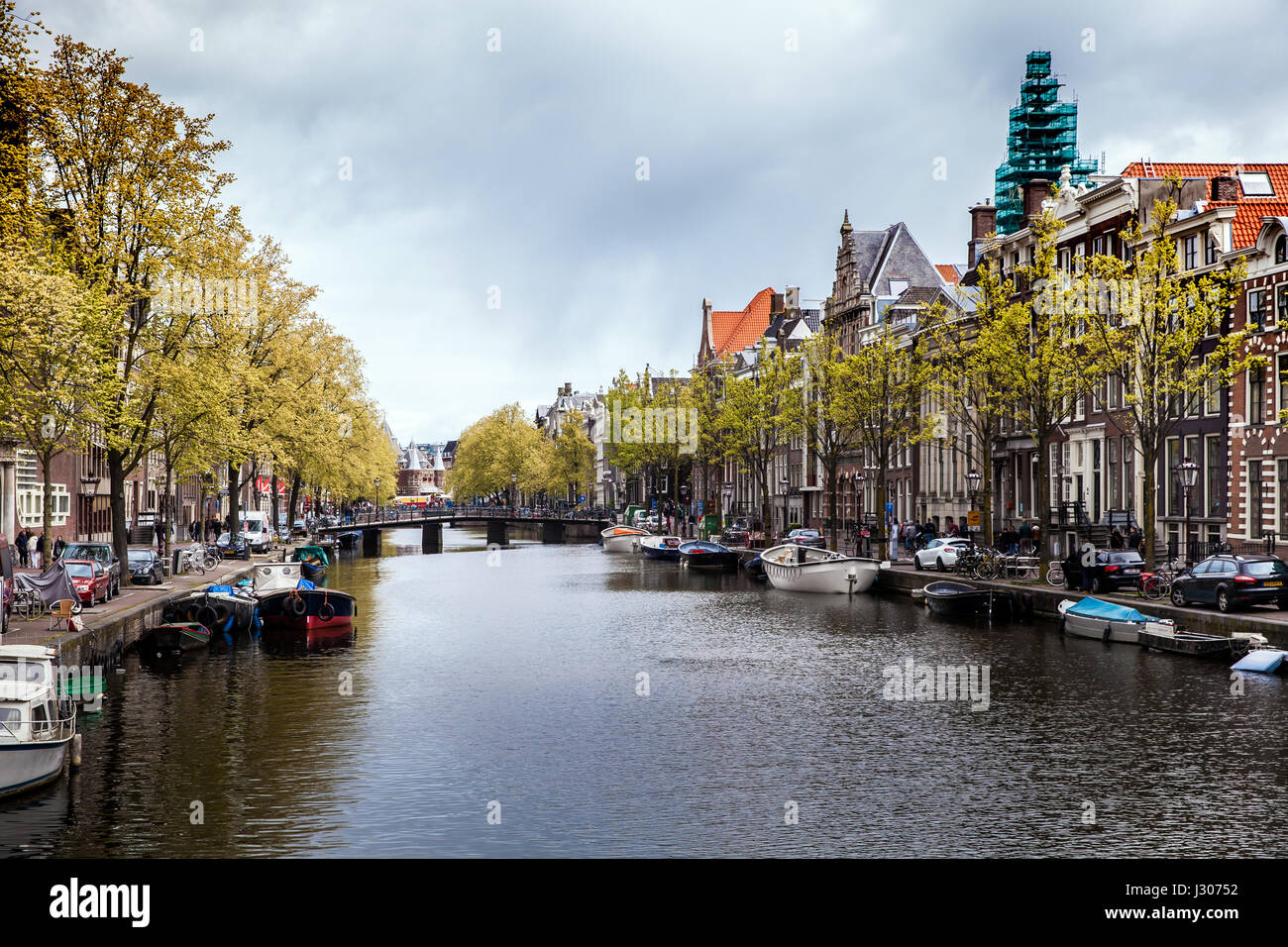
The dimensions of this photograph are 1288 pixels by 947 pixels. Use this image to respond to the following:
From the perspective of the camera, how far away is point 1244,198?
61062 millimetres

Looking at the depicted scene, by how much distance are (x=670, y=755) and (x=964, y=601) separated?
29.7 metres

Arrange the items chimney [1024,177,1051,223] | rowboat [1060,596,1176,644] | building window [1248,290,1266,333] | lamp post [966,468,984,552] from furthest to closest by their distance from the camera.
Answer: chimney [1024,177,1051,223]
lamp post [966,468,984,552]
building window [1248,290,1266,333]
rowboat [1060,596,1176,644]

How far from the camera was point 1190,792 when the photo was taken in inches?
939

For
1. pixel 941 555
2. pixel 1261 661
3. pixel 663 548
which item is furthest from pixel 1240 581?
pixel 663 548

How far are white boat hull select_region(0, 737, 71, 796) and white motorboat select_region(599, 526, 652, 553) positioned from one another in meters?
92.5

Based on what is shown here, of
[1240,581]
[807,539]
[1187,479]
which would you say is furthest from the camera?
[807,539]

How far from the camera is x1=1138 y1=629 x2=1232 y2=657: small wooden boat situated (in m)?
39.0

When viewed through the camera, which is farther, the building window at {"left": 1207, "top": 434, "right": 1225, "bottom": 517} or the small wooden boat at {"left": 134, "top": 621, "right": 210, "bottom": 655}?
the building window at {"left": 1207, "top": 434, "right": 1225, "bottom": 517}

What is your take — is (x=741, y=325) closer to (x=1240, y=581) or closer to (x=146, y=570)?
(x=146, y=570)

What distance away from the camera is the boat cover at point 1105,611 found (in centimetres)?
4384

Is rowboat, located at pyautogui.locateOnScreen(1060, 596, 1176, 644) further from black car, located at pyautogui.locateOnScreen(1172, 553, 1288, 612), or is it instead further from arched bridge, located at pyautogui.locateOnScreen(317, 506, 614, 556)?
arched bridge, located at pyautogui.locateOnScreen(317, 506, 614, 556)

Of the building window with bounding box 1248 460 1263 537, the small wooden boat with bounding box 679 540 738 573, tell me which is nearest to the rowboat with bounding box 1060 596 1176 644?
the building window with bounding box 1248 460 1263 537

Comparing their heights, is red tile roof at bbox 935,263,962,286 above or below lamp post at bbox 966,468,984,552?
above
